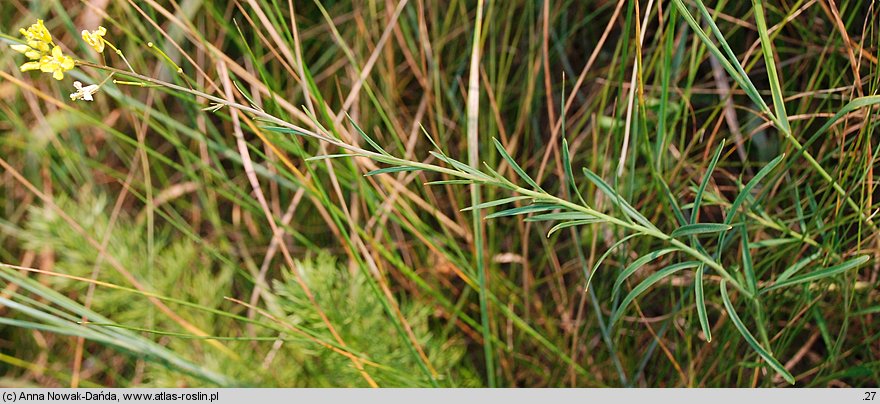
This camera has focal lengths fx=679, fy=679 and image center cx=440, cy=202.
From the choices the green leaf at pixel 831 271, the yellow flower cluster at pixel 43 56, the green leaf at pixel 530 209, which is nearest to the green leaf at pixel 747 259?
the green leaf at pixel 831 271

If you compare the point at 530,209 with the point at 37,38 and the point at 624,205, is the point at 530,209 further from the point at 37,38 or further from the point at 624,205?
the point at 37,38

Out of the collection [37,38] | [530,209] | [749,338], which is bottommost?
[749,338]

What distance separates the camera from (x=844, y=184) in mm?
673

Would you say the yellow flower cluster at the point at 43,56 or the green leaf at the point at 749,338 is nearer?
the yellow flower cluster at the point at 43,56

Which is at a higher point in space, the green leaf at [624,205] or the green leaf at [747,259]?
the green leaf at [624,205]

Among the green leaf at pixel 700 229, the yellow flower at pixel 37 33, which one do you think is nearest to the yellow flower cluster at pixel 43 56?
the yellow flower at pixel 37 33

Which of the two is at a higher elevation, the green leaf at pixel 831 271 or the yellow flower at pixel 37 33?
the yellow flower at pixel 37 33

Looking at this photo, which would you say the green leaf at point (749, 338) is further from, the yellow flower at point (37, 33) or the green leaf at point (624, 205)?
the yellow flower at point (37, 33)

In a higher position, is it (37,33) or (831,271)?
(37,33)

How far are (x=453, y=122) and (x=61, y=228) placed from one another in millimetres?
564

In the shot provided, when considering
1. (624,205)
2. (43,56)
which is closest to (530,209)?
(624,205)

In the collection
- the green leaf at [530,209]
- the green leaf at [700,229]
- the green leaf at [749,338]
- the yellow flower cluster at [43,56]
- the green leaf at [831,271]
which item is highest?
the yellow flower cluster at [43,56]

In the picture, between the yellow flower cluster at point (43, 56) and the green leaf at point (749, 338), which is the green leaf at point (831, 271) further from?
the yellow flower cluster at point (43, 56)

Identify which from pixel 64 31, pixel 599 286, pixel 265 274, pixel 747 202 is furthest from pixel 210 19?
pixel 747 202
